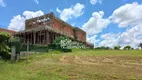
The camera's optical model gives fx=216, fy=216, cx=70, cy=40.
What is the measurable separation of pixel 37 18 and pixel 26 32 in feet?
13.0

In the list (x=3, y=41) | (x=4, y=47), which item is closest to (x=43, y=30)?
(x=3, y=41)

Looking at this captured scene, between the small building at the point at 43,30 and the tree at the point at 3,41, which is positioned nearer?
the tree at the point at 3,41

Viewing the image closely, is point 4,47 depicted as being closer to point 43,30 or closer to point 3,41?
point 3,41

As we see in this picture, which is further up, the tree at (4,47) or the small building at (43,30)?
the small building at (43,30)

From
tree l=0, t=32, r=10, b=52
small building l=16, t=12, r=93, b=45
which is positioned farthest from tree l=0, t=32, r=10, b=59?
small building l=16, t=12, r=93, b=45

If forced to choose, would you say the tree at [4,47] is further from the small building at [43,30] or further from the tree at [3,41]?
the small building at [43,30]

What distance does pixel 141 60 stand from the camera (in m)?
18.3

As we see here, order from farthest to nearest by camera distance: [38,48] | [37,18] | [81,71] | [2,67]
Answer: [37,18] < [38,48] < [2,67] < [81,71]

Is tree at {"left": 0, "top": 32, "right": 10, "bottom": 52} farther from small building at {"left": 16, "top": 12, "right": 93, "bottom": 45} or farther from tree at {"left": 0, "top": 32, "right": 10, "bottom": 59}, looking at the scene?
small building at {"left": 16, "top": 12, "right": 93, "bottom": 45}

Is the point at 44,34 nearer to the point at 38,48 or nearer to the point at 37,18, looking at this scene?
the point at 37,18

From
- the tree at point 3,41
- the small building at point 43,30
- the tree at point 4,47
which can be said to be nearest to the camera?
the tree at point 4,47

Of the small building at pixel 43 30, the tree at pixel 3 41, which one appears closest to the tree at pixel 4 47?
the tree at pixel 3 41

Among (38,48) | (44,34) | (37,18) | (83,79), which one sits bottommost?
(83,79)

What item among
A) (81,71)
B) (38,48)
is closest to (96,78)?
(81,71)
